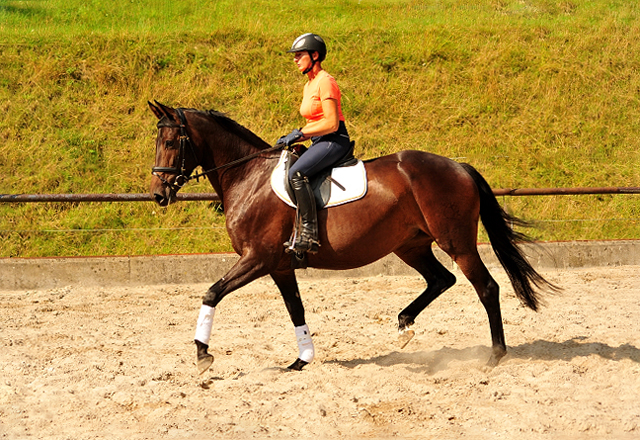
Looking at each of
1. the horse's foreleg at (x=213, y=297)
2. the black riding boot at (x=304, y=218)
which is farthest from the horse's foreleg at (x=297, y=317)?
the black riding boot at (x=304, y=218)

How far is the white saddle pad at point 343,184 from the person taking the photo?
574 centimetres

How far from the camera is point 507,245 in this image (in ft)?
20.1

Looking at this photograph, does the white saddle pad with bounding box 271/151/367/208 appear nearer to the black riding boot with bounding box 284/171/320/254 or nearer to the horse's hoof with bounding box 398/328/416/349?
the black riding boot with bounding box 284/171/320/254

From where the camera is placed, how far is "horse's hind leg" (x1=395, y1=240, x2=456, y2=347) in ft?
20.5

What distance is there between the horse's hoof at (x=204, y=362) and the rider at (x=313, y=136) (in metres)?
1.07

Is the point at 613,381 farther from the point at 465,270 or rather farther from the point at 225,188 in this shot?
the point at 225,188

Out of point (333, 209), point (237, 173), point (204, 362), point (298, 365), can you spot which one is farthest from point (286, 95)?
point (204, 362)

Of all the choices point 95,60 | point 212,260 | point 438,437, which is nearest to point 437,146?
point 212,260

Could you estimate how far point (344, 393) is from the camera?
199 inches

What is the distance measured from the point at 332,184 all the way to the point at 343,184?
0.09 metres

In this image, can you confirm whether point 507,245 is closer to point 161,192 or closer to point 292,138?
point 292,138

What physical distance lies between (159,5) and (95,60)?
13.7 feet

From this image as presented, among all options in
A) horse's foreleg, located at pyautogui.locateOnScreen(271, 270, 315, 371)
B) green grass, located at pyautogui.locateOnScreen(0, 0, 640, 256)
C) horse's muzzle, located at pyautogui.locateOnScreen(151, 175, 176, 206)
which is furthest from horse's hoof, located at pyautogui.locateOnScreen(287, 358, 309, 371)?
green grass, located at pyautogui.locateOnScreen(0, 0, 640, 256)

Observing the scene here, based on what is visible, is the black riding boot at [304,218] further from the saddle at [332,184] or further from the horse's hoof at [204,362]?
the horse's hoof at [204,362]
